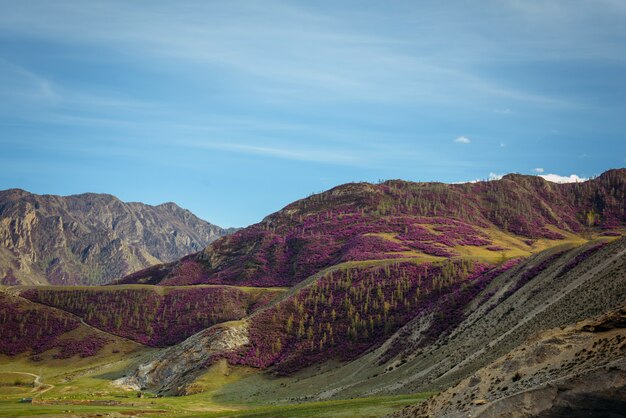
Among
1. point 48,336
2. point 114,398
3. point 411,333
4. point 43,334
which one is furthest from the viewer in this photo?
point 43,334

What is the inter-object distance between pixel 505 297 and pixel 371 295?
160ft

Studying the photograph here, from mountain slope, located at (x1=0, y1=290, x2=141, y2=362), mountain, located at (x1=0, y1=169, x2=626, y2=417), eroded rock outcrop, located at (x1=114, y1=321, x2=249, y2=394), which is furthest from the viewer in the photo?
mountain slope, located at (x1=0, y1=290, x2=141, y2=362)

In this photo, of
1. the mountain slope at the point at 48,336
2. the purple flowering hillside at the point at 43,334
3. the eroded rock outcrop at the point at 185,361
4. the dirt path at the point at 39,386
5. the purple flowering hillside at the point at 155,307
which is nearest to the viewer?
the dirt path at the point at 39,386

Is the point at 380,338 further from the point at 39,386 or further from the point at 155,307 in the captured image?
the point at 155,307

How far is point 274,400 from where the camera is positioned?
3415 inches

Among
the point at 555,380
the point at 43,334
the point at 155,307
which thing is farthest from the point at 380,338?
the point at 43,334

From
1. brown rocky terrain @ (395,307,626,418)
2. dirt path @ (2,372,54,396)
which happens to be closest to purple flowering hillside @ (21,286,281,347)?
dirt path @ (2,372,54,396)

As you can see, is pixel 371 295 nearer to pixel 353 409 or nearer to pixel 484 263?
pixel 484 263

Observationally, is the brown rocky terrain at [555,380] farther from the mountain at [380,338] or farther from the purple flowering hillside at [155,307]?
the purple flowering hillside at [155,307]

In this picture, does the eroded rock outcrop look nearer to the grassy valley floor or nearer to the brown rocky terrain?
the grassy valley floor

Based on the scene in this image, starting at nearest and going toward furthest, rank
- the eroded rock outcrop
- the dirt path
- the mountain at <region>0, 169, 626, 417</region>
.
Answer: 1. the mountain at <region>0, 169, 626, 417</region>
2. the dirt path
3. the eroded rock outcrop

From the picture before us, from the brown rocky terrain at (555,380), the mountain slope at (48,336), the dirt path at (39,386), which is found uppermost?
the brown rocky terrain at (555,380)

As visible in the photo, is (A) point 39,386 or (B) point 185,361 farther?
(B) point 185,361

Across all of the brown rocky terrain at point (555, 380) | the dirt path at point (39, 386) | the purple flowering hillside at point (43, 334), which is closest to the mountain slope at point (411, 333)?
the dirt path at point (39, 386)
